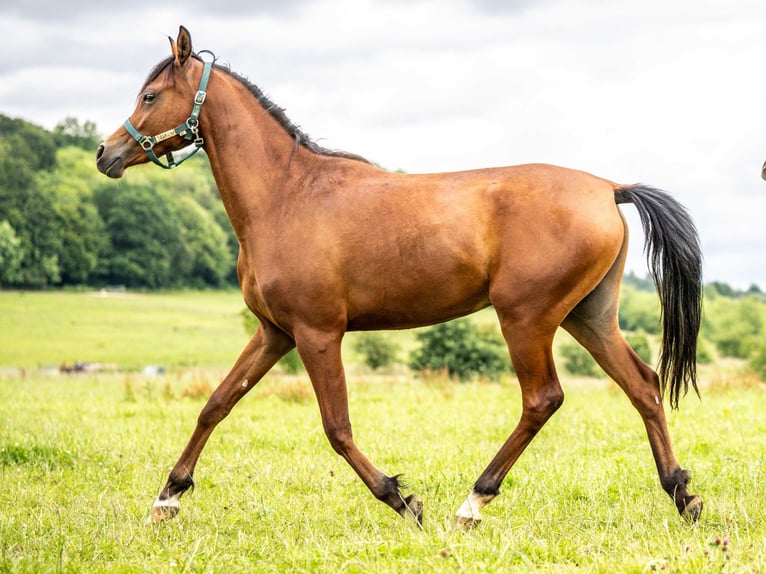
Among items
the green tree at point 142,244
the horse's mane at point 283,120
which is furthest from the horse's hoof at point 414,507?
the green tree at point 142,244

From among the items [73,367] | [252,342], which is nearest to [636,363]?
[252,342]

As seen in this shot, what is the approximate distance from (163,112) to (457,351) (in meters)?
28.0

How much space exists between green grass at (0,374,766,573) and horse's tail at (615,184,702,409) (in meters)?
1.01

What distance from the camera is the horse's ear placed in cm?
575

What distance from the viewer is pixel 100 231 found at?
68000 mm

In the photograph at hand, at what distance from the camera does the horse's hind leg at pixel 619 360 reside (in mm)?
5672

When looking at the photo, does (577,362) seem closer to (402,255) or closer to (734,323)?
(734,323)

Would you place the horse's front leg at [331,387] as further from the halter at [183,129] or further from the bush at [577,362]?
the bush at [577,362]

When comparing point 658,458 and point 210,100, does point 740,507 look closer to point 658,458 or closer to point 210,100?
point 658,458

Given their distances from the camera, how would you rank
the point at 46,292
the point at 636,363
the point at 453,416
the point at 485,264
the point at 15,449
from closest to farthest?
the point at 485,264, the point at 636,363, the point at 15,449, the point at 453,416, the point at 46,292

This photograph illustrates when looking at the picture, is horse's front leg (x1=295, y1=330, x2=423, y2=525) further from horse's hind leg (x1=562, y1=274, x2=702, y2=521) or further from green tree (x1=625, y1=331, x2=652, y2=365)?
green tree (x1=625, y1=331, x2=652, y2=365)

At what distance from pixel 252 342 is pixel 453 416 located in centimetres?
536

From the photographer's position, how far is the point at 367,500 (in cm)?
636

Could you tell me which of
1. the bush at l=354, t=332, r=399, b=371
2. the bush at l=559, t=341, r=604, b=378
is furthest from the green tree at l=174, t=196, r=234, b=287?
the bush at l=354, t=332, r=399, b=371
